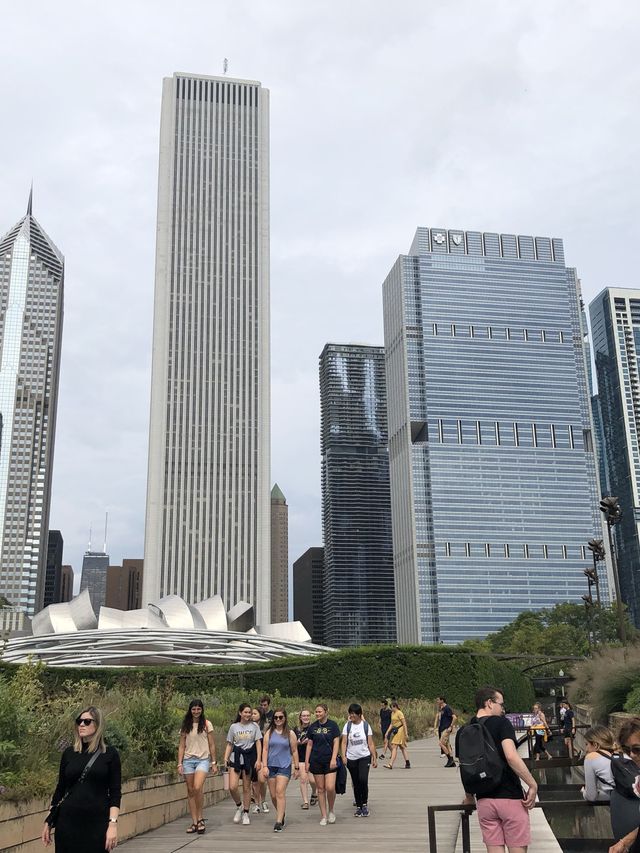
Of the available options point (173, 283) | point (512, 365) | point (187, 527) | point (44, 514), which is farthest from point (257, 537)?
point (44, 514)

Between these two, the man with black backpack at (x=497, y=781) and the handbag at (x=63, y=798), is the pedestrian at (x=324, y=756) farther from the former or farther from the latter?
the handbag at (x=63, y=798)

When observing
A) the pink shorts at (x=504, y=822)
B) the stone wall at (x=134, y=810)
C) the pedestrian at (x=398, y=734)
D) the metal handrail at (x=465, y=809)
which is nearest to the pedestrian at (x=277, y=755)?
the stone wall at (x=134, y=810)

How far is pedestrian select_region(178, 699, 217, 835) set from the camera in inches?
390

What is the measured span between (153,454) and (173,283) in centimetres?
2198

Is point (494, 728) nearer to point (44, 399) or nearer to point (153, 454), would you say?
→ point (153, 454)

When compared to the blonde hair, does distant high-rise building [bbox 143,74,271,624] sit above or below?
above

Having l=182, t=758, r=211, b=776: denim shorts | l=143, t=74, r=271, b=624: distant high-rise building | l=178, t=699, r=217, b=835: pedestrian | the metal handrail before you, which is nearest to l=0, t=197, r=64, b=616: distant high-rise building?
l=143, t=74, r=271, b=624: distant high-rise building

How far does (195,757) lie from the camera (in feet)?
32.5

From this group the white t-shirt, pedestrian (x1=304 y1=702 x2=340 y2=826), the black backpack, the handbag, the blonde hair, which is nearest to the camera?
the handbag

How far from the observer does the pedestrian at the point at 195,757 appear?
9.90 metres

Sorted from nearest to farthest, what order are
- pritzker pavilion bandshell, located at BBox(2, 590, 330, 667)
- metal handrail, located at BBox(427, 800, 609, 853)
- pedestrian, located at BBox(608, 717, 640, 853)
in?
1. pedestrian, located at BBox(608, 717, 640, 853)
2. metal handrail, located at BBox(427, 800, 609, 853)
3. pritzker pavilion bandshell, located at BBox(2, 590, 330, 667)

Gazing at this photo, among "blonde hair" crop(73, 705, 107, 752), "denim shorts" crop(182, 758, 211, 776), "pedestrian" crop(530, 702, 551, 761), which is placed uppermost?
"blonde hair" crop(73, 705, 107, 752)

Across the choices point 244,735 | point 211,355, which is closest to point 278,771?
point 244,735

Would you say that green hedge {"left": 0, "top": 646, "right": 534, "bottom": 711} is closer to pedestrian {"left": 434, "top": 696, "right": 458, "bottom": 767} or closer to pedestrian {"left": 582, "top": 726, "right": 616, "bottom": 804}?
pedestrian {"left": 434, "top": 696, "right": 458, "bottom": 767}
